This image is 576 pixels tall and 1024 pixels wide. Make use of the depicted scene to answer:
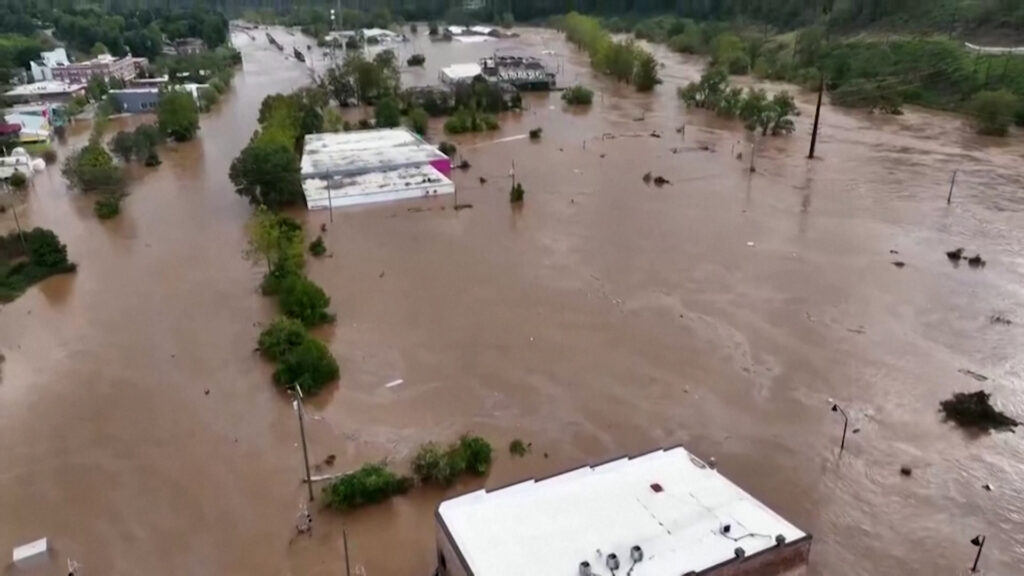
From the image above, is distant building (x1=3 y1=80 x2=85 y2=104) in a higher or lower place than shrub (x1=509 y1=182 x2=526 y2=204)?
higher

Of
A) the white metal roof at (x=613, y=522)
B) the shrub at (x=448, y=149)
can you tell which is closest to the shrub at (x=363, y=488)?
the white metal roof at (x=613, y=522)

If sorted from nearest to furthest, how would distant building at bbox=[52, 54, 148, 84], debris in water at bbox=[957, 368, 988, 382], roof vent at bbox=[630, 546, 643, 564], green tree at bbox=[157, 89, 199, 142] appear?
roof vent at bbox=[630, 546, 643, 564], debris in water at bbox=[957, 368, 988, 382], green tree at bbox=[157, 89, 199, 142], distant building at bbox=[52, 54, 148, 84]

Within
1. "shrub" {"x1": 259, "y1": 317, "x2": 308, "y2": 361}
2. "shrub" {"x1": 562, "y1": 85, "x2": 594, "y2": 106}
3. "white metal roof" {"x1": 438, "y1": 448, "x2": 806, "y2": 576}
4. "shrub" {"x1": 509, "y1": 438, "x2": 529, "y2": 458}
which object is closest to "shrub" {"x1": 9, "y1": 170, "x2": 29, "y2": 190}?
"shrub" {"x1": 259, "y1": 317, "x2": 308, "y2": 361}

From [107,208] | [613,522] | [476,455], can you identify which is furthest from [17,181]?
[613,522]

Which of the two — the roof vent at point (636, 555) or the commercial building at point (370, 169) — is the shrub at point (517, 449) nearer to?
the roof vent at point (636, 555)

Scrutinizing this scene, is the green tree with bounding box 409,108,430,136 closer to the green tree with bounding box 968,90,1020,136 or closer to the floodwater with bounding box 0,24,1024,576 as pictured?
the floodwater with bounding box 0,24,1024,576

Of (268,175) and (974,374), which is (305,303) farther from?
(974,374)

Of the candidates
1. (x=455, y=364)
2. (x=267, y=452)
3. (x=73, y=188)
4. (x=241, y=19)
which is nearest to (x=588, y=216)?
(x=455, y=364)
